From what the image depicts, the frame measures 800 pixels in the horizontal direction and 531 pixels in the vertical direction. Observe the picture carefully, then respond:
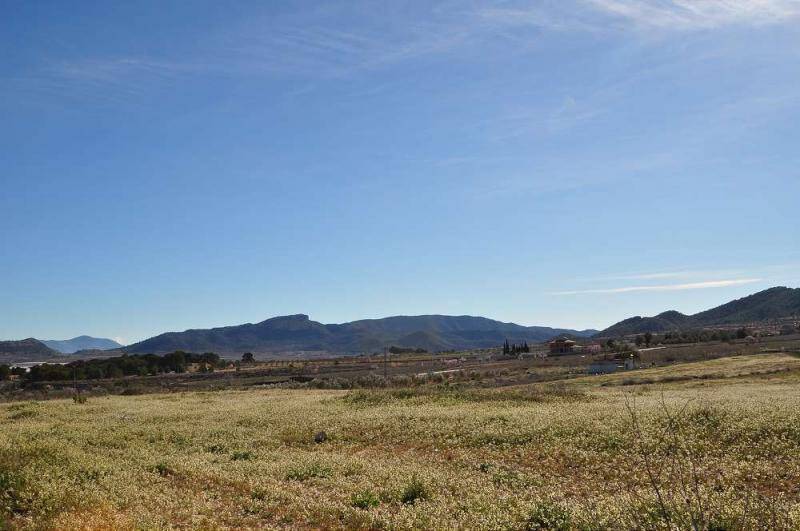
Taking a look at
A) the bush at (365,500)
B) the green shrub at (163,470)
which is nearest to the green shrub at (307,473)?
the bush at (365,500)

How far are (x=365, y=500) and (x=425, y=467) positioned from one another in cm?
590

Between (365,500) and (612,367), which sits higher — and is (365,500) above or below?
above

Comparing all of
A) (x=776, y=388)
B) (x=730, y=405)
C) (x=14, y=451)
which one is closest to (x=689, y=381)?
(x=776, y=388)

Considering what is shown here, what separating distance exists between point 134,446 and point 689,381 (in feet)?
158

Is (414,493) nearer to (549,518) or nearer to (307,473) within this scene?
(549,518)

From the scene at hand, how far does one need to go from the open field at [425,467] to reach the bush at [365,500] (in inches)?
2.5

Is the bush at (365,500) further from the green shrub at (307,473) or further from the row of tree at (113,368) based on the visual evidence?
the row of tree at (113,368)

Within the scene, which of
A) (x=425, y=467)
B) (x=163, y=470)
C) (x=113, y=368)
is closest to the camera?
(x=425, y=467)

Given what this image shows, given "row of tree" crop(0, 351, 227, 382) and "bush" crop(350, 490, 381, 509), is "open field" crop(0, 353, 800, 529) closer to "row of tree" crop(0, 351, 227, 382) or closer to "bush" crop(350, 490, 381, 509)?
"bush" crop(350, 490, 381, 509)

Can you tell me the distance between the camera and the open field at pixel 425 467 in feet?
48.4

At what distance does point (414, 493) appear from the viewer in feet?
58.4

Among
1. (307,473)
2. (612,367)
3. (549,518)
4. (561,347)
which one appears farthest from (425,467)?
(561,347)

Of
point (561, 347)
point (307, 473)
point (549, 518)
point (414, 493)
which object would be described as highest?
point (549, 518)

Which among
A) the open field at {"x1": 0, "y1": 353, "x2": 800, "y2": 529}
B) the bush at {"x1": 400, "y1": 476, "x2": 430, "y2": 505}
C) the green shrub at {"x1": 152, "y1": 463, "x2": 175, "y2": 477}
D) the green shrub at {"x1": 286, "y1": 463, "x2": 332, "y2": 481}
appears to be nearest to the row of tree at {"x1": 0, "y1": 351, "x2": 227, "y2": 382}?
the open field at {"x1": 0, "y1": 353, "x2": 800, "y2": 529}
